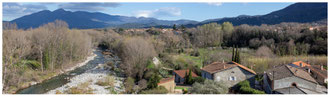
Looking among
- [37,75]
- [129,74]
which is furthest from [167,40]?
[37,75]

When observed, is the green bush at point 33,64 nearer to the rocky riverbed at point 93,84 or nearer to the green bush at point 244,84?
the rocky riverbed at point 93,84

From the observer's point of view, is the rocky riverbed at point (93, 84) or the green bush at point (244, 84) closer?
the green bush at point (244, 84)

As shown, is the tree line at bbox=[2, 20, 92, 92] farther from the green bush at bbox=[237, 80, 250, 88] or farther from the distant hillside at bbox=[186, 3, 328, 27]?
the distant hillside at bbox=[186, 3, 328, 27]

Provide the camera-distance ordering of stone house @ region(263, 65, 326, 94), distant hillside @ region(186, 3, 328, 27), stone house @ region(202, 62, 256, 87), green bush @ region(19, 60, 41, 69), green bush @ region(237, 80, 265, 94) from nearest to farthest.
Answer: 1. stone house @ region(263, 65, 326, 94)
2. green bush @ region(237, 80, 265, 94)
3. stone house @ region(202, 62, 256, 87)
4. green bush @ region(19, 60, 41, 69)
5. distant hillside @ region(186, 3, 328, 27)

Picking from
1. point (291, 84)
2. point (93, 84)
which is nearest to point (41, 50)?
point (93, 84)

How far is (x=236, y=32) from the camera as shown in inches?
1421

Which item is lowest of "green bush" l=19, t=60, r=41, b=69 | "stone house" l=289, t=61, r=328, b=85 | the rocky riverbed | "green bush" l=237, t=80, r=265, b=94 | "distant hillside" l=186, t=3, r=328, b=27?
the rocky riverbed

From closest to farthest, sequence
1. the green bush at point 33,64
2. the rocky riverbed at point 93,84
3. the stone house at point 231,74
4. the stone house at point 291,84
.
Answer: the stone house at point 291,84 < the stone house at point 231,74 < the rocky riverbed at point 93,84 < the green bush at point 33,64

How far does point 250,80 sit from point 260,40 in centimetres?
1918

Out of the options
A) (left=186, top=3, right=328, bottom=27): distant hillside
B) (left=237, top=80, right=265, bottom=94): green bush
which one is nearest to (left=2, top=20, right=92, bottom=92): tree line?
(left=237, top=80, right=265, bottom=94): green bush

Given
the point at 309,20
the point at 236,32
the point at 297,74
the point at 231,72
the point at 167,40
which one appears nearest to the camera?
the point at 297,74

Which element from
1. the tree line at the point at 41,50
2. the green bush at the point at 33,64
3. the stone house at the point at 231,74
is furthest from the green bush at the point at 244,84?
the green bush at the point at 33,64

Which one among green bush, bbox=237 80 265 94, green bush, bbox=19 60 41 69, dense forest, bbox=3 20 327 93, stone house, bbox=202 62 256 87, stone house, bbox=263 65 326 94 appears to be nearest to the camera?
stone house, bbox=263 65 326 94

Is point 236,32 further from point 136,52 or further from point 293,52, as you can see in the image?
point 136,52
